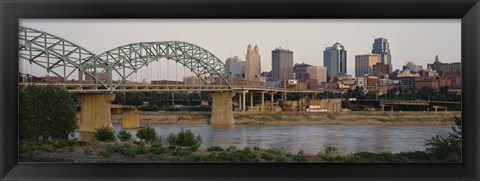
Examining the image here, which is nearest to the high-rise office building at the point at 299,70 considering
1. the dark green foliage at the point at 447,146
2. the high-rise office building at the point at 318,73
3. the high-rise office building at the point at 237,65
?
the high-rise office building at the point at 318,73

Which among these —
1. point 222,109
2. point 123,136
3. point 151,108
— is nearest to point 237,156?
point 123,136

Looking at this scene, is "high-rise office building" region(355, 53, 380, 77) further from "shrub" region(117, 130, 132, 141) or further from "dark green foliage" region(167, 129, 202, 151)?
"shrub" region(117, 130, 132, 141)

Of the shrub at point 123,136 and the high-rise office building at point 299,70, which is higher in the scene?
the high-rise office building at point 299,70

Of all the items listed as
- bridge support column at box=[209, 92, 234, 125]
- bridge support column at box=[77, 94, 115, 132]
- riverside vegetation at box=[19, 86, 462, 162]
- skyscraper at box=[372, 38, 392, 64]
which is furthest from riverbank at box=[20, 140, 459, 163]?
bridge support column at box=[209, 92, 234, 125]

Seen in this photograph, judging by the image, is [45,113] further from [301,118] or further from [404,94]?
[301,118]

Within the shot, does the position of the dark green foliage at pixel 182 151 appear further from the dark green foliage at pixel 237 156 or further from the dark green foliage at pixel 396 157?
the dark green foliage at pixel 396 157

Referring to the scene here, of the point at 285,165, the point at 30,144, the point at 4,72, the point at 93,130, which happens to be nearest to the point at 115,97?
the point at 93,130
